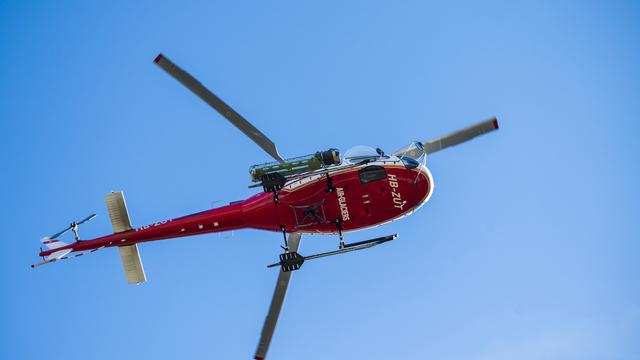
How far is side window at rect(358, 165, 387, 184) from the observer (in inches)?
796

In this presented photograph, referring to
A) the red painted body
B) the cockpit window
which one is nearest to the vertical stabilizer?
the red painted body

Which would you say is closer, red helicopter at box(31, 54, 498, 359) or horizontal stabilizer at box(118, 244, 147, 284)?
red helicopter at box(31, 54, 498, 359)

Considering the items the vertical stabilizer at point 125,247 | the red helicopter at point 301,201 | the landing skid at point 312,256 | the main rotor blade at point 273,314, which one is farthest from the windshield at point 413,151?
the vertical stabilizer at point 125,247

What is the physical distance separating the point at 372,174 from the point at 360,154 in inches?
28.3

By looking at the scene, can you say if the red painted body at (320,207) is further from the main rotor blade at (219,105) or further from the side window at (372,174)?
the main rotor blade at (219,105)

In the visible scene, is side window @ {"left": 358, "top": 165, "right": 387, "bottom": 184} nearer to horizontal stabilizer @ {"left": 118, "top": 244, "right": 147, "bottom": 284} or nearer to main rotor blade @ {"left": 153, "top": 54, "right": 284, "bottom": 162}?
main rotor blade @ {"left": 153, "top": 54, "right": 284, "bottom": 162}

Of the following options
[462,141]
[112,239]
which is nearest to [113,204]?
[112,239]

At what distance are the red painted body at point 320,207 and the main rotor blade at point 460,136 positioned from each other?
2.43 feet

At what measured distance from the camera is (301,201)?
2066 cm

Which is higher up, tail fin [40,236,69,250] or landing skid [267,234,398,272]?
tail fin [40,236,69,250]

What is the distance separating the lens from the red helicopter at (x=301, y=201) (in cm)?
1973

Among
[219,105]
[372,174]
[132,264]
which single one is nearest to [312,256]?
[372,174]

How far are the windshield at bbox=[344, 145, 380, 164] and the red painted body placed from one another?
0.25m

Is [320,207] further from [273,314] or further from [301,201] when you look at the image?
[273,314]
